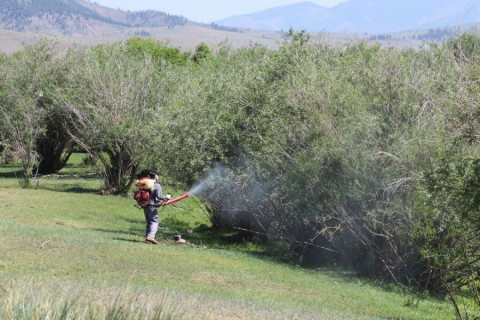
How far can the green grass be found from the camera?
7.09 metres

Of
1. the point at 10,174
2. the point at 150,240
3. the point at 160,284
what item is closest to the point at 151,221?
the point at 150,240

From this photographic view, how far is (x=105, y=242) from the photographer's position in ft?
57.8

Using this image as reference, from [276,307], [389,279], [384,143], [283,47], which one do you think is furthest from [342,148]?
[276,307]

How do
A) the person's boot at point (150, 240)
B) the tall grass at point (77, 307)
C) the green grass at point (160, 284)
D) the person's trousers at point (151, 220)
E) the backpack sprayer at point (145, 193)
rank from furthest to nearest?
the person's boot at point (150, 240), the person's trousers at point (151, 220), the backpack sprayer at point (145, 193), the green grass at point (160, 284), the tall grass at point (77, 307)

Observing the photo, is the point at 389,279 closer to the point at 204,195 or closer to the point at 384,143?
the point at 384,143

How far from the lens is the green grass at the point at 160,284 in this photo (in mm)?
7090

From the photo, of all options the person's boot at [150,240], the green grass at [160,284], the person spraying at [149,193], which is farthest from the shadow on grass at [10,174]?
the person spraying at [149,193]

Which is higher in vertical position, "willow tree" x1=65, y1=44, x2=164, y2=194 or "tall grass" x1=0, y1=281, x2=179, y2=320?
"tall grass" x1=0, y1=281, x2=179, y2=320

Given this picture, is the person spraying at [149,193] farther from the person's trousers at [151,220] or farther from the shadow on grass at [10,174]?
the shadow on grass at [10,174]

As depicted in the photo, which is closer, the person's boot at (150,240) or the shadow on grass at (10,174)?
the person's boot at (150,240)

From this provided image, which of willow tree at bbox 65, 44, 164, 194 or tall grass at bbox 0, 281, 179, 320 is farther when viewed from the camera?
willow tree at bbox 65, 44, 164, 194

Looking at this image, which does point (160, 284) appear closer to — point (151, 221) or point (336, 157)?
point (151, 221)

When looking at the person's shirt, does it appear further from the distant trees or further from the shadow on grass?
the shadow on grass

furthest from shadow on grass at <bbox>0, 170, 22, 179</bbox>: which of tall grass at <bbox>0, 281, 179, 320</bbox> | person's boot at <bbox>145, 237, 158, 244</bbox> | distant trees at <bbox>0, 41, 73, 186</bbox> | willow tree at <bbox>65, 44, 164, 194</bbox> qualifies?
tall grass at <bbox>0, 281, 179, 320</bbox>
